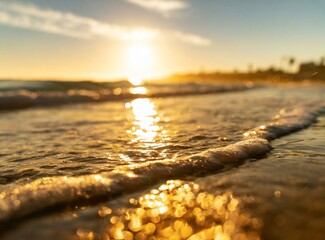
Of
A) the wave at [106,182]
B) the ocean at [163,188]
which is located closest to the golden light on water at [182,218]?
the ocean at [163,188]

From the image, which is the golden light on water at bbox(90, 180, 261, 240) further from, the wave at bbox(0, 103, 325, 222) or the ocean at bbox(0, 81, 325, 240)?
the wave at bbox(0, 103, 325, 222)

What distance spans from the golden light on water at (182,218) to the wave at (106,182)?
0.84ft

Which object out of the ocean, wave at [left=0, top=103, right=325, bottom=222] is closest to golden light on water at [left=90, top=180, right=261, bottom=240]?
the ocean

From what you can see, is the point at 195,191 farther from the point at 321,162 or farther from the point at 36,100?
the point at 36,100

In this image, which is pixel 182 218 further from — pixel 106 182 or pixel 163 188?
pixel 106 182

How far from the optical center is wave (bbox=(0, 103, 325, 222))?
2.07m

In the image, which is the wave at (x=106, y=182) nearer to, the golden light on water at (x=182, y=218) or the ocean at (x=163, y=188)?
the ocean at (x=163, y=188)

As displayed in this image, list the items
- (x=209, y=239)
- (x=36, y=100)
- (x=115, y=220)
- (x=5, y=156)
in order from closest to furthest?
(x=209, y=239)
(x=115, y=220)
(x=5, y=156)
(x=36, y=100)

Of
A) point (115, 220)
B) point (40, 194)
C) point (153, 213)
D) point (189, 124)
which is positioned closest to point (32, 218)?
point (40, 194)

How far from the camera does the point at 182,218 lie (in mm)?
1834

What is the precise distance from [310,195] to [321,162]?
3.12 feet

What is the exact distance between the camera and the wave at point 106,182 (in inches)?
81.4

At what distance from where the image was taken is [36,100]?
37.6 feet

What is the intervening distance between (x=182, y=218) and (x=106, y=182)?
0.79 m
